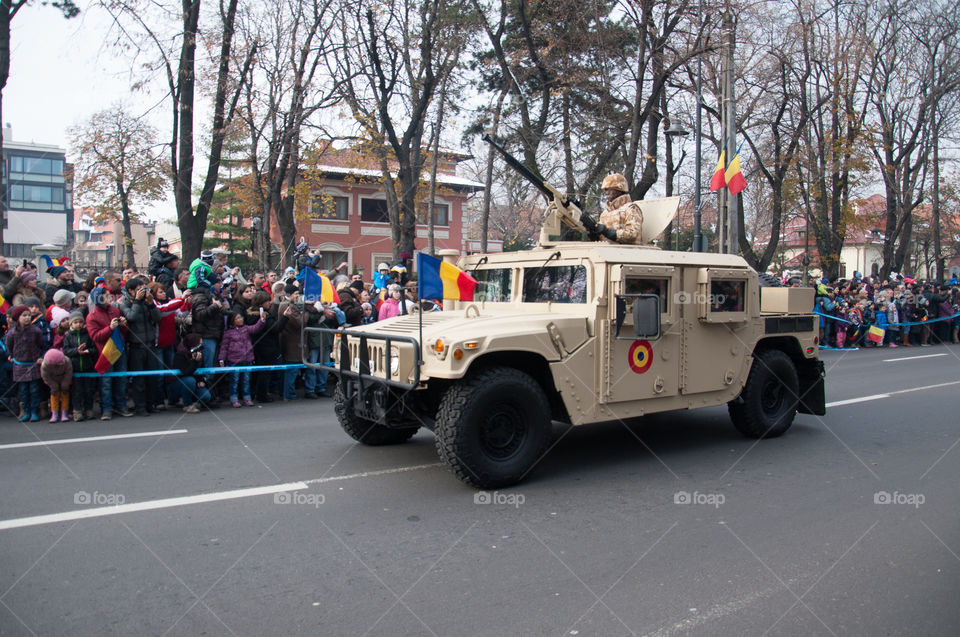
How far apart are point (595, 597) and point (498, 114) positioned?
18.5 meters

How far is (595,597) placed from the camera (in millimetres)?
3879

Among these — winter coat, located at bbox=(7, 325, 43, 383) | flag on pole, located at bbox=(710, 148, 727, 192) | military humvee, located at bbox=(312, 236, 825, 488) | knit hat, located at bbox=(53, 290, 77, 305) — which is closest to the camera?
military humvee, located at bbox=(312, 236, 825, 488)

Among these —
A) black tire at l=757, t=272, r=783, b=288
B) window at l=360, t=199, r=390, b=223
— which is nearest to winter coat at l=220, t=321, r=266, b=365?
black tire at l=757, t=272, r=783, b=288

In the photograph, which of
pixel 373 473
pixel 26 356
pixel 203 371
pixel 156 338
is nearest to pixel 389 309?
pixel 203 371

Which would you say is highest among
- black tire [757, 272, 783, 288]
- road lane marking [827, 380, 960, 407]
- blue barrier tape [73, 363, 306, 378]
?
black tire [757, 272, 783, 288]

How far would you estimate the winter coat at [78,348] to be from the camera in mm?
8850

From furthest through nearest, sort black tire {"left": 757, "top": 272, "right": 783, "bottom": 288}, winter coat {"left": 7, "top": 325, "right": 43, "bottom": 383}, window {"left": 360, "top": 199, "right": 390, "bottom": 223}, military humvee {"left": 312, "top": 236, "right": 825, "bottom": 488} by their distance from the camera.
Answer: window {"left": 360, "top": 199, "right": 390, "bottom": 223} < winter coat {"left": 7, "top": 325, "right": 43, "bottom": 383} < black tire {"left": 757, "top": 272, "right": 783, "bottom": 288} < military humvee {"left": 312, "top": 236, "right": 825, "bottom": 488}

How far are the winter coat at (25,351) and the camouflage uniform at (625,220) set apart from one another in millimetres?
7170

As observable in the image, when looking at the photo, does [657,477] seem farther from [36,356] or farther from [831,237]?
[831,237]

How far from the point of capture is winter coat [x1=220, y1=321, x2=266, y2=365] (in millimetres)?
10107

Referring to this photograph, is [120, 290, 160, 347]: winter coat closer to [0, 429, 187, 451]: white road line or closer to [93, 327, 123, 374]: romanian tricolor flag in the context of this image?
[93, 327, 123, 374]: romanian tricolor flag

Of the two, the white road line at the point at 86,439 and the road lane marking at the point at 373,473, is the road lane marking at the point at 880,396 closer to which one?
the road lane marking at the point at 373,473

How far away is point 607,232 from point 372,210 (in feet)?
115

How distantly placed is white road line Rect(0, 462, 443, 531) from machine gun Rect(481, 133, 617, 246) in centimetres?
298
